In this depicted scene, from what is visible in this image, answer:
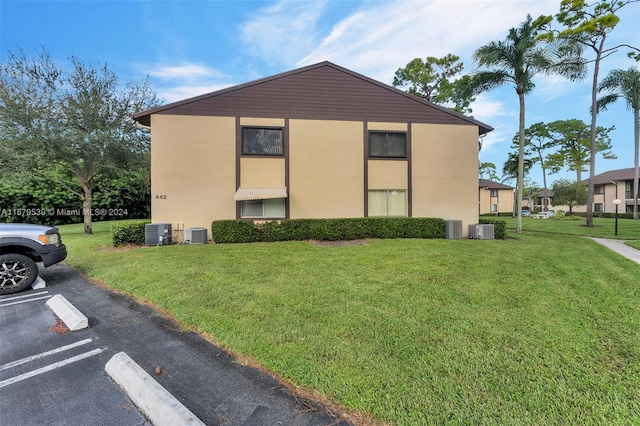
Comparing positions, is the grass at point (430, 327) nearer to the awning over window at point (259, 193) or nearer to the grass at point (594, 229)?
the awning over window at point (259, 193)

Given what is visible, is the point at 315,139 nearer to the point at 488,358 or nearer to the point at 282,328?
the point at 282,328

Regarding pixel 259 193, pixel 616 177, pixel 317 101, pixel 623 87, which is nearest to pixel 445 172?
pixel 317 101

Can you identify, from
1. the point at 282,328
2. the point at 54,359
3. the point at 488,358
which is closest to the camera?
the point at 488,358

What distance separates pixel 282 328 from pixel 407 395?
1.80 meters

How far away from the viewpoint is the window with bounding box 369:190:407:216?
13117mm

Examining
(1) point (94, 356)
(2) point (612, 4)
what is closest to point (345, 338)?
(1) point (94, 356)

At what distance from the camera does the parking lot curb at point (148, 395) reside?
210 cm

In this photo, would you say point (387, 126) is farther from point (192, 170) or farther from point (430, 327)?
point (430, 327)

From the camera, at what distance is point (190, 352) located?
125 inches

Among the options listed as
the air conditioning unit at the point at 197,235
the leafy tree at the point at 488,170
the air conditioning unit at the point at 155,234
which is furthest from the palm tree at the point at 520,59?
the leafy tree at the point at 488,170

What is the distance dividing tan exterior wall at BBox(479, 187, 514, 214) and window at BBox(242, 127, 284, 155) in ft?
132

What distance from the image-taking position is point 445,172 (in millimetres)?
13367

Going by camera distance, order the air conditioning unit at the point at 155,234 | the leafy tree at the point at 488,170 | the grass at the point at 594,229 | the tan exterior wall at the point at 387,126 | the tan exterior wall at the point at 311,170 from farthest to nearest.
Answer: the leafy tree at the point at 488,170 < the grass at the point at 594,229 < the tan exterior wall at the point at 387,126 < the tan exterior wall at the point at 311,170 < the air conditioning unit at the point at 155,234

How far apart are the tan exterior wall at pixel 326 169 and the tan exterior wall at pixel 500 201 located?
37.4 meters
